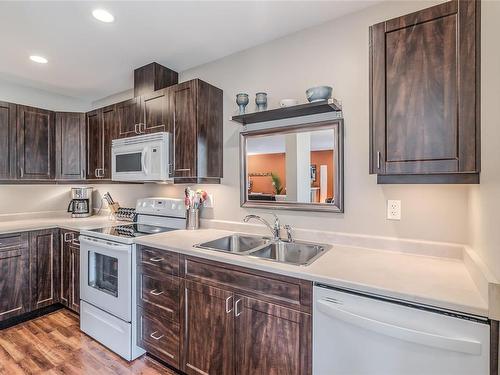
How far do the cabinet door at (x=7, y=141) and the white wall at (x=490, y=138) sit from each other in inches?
149

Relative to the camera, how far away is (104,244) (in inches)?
86.6

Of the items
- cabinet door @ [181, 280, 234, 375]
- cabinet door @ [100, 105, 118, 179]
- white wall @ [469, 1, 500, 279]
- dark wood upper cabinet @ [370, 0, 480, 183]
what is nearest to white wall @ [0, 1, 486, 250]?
white wall @ [469, 1, 500, 279]

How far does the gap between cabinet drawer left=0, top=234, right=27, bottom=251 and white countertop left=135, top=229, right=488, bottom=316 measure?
66.0 inches

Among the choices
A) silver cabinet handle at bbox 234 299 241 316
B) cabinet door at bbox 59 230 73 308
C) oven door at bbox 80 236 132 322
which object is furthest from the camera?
cabinet door at bbox 59 230 73 308

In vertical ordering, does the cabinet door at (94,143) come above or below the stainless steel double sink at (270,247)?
above

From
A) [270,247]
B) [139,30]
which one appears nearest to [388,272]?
[270,247]

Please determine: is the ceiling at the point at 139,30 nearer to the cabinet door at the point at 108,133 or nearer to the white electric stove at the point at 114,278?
the cabinet door at the point at 108,133

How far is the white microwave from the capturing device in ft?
7.61

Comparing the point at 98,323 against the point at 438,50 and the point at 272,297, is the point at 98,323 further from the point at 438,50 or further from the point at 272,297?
the point at 438,50

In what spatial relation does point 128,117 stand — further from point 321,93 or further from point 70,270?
point 321,93

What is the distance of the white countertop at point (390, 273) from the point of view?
1060 mm

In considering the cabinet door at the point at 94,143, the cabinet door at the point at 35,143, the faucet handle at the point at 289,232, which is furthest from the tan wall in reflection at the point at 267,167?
the cabinet door at the point at 35,143

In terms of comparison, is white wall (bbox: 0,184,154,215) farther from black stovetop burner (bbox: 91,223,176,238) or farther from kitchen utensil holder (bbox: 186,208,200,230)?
kitchen utensil holder (bbox: 186,208,200,230)

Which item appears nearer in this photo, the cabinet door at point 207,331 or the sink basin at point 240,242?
the cabinet door at point 207,331
